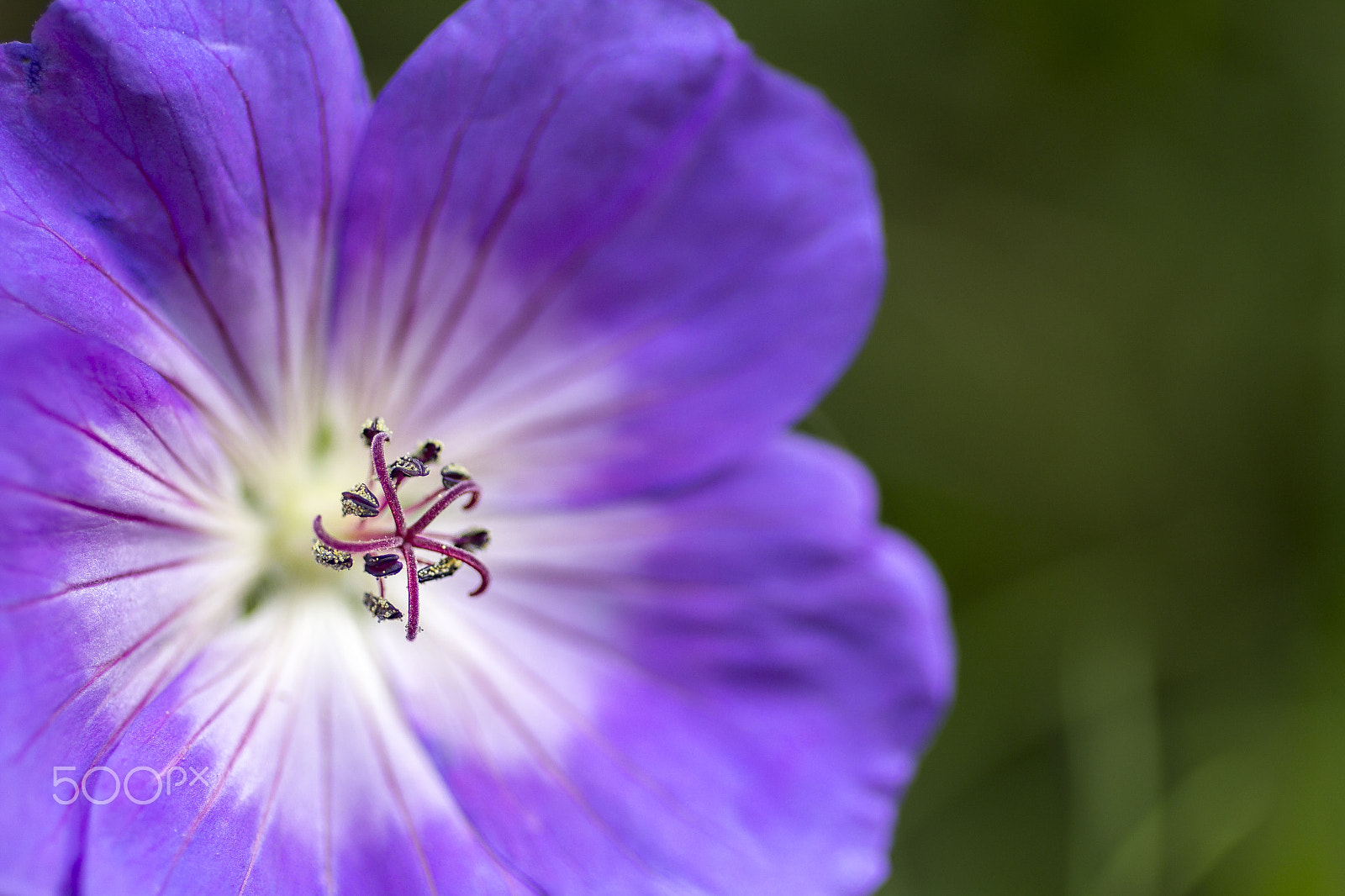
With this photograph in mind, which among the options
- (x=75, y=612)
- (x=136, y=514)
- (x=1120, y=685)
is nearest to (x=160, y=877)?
(x=75, y=612)

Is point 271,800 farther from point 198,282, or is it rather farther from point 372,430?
point 198,282

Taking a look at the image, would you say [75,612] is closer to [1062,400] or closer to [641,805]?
[641,805]

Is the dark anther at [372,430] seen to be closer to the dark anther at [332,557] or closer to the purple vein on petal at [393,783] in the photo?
the dark anther at [332,557]

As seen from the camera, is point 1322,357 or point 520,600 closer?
point 520,600

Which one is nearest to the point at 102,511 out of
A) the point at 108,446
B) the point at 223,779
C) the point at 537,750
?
the point at 108,446

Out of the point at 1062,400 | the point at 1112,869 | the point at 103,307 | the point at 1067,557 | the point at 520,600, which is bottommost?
the point at 1112,869
